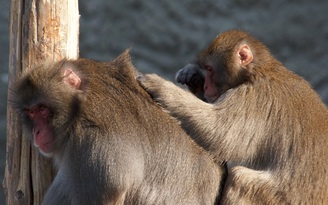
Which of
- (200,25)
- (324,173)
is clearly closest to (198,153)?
(324,173)

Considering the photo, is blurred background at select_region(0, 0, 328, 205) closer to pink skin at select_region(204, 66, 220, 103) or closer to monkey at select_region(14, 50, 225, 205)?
pink skin at select_region(204, 66, 220, 103)

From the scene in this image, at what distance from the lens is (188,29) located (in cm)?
1172

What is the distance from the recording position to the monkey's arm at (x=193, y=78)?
8125 millimetres

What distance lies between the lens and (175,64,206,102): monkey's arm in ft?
26.7

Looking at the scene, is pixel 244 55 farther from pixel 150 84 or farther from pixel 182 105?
pixel 150 84

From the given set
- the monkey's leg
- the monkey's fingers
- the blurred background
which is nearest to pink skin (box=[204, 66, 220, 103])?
the monkey's fingers

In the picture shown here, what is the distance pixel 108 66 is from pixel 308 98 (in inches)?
69.3

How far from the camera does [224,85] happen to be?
794 cm

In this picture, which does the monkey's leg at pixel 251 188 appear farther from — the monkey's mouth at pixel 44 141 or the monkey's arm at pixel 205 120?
the monkey's mouth at pixel 44 141

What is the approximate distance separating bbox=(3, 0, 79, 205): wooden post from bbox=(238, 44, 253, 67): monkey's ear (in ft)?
4.92

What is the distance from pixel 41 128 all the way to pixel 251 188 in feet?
Result: 5.74

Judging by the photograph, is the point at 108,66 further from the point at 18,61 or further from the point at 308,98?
the point at 308,98

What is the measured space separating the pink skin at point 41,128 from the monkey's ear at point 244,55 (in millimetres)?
1831

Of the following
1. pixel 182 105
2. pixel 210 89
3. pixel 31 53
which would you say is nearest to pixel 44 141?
pixel 31 53
